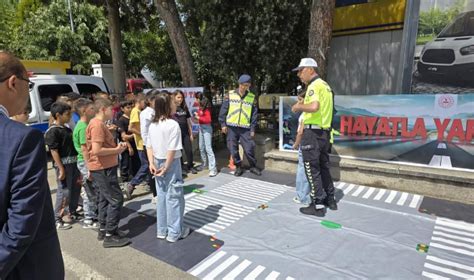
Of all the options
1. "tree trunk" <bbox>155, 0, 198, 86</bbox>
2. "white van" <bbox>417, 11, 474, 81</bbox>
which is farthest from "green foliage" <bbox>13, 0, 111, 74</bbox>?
"white van" <bbox>417, 11, 474, 81</bbox>

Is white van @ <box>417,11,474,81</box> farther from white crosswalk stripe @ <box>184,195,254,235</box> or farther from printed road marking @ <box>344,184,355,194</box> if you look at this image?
white crosswalk stripe @ <box>184,195,254,235</box>

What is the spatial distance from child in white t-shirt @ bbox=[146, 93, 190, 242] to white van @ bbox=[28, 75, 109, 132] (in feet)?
15.5

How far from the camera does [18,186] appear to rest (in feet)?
4.16

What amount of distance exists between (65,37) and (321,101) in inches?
657

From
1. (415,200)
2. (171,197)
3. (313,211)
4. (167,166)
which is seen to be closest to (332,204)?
(313,211)

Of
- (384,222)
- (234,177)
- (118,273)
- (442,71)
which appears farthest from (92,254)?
(442,71)

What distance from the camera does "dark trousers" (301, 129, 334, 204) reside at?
4.02m

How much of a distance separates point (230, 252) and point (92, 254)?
156cm

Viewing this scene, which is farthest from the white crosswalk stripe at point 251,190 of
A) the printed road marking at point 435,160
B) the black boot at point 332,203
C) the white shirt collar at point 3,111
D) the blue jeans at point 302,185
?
the white shirt collar at point 3,111

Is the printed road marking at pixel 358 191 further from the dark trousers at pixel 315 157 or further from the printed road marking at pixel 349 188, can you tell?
the dark trousers at pixel 315 157

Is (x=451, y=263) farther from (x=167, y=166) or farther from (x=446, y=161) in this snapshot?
(x=167, y=166)

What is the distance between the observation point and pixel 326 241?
3506 millimetres

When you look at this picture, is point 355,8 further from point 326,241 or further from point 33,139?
point 33,139

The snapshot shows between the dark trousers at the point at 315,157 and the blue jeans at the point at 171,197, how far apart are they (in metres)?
1.69
